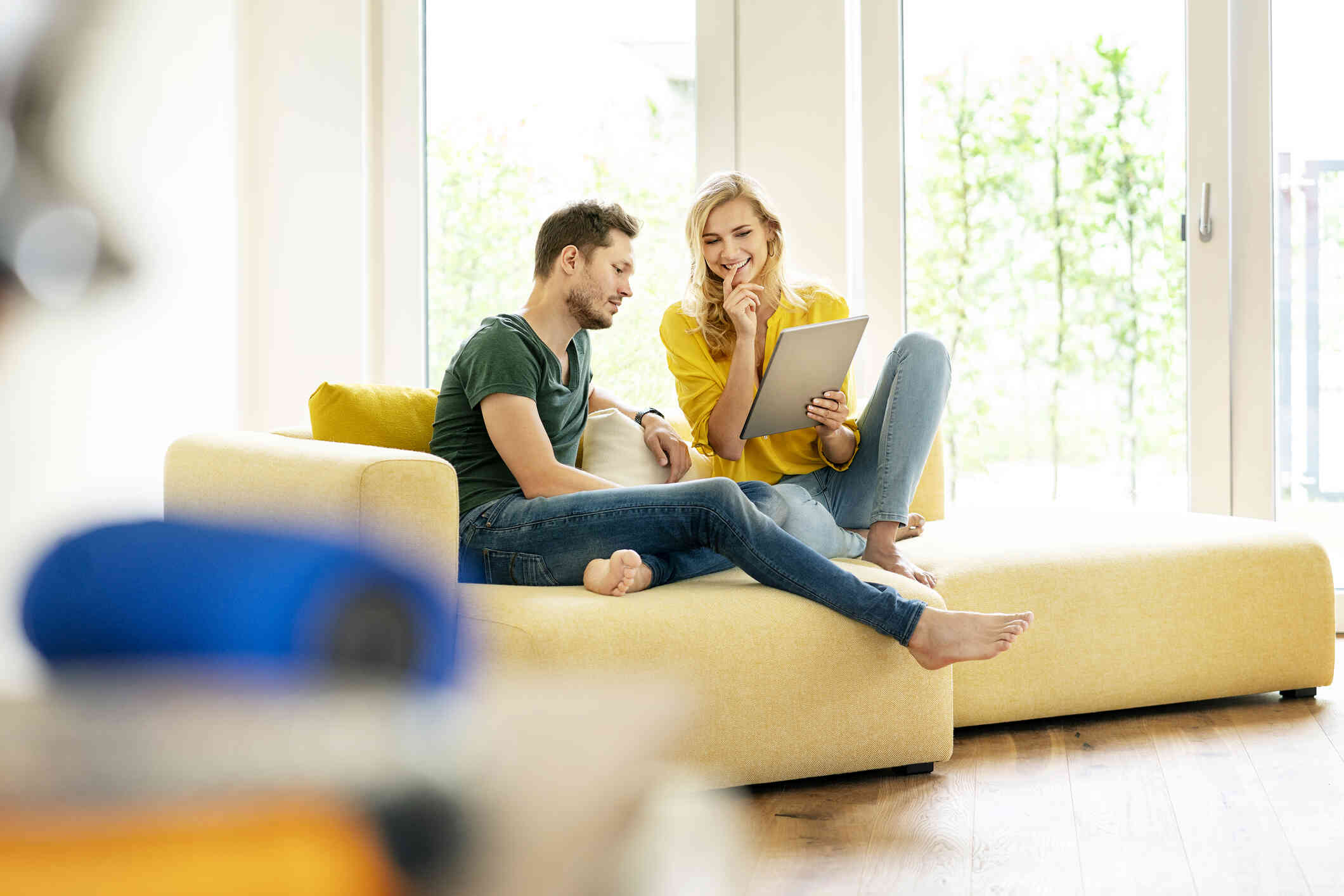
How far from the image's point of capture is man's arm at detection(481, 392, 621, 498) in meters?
1.93

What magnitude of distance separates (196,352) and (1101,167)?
3.46 metres

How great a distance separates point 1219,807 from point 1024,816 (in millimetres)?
314

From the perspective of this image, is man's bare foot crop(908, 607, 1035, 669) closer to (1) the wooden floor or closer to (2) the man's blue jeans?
(2) the man's blue jeans

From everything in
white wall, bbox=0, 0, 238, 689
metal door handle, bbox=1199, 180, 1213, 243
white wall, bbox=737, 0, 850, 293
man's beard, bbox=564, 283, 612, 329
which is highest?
white wall, bbox=737, 0, 850, 293

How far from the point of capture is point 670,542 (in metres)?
1.92

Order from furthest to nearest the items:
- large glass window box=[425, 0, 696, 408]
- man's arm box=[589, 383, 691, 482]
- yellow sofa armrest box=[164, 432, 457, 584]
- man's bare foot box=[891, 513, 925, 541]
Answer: large glass window box=[425, 0, 696, 408]
man's bare foot box=[891, 513, 925, 541]
man's arm box=[589, 383, 691, 482]
yellow sofa armrest box=[164, 432, 457, 584]

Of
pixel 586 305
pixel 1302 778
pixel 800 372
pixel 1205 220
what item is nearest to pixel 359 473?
pixel 586 305

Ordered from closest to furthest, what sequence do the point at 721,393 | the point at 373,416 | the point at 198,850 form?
1. the point at 198,850
2. the point at 373,416
3. the point at 721,393

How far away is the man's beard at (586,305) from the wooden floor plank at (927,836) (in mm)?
935

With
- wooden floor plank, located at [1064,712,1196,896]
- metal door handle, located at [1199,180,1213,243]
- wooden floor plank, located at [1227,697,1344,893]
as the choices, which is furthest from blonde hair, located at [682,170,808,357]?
metal door handle, located at [1199,180,1213,243]

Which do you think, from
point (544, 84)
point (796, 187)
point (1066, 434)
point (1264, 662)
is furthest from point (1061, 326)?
point (544, 84)

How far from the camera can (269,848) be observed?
0.23 meters

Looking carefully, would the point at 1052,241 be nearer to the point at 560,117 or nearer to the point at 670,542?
the point at 560,117

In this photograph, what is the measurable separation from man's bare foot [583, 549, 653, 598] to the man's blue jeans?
0.06 meters
